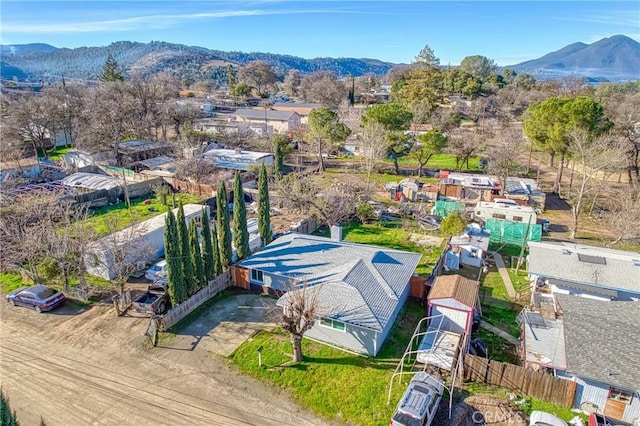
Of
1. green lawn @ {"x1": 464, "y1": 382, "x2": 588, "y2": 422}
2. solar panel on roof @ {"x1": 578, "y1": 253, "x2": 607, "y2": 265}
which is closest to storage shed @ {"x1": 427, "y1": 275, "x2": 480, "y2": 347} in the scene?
green lawn @ {"x1": 464, "y1": 382, "x2": 588, "y2": 422}

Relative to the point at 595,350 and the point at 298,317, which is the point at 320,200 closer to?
the point at 298,317

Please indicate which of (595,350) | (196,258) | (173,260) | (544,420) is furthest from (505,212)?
(173,260)

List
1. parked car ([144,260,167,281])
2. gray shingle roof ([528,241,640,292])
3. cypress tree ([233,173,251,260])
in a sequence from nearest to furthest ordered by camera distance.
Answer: gray shingle roof ([528,241,640,292]) → parked car ([144,260,167,281]) → cypress tree ([233,173,251,260])

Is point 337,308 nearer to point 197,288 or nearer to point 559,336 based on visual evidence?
point 197,288

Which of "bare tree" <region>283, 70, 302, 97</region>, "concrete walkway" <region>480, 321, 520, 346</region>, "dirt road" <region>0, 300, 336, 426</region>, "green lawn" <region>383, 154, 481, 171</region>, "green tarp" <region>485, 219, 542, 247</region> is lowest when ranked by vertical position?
"dirt road" <region>0, 300, 336, 426</region>

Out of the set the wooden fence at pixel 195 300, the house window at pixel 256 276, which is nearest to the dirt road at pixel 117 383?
the wooden fence at pixel 195 300

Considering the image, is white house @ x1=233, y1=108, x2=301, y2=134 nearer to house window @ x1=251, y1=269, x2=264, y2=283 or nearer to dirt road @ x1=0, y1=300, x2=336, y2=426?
house window @ x1=251, y1=269, x2=264, y2=283
